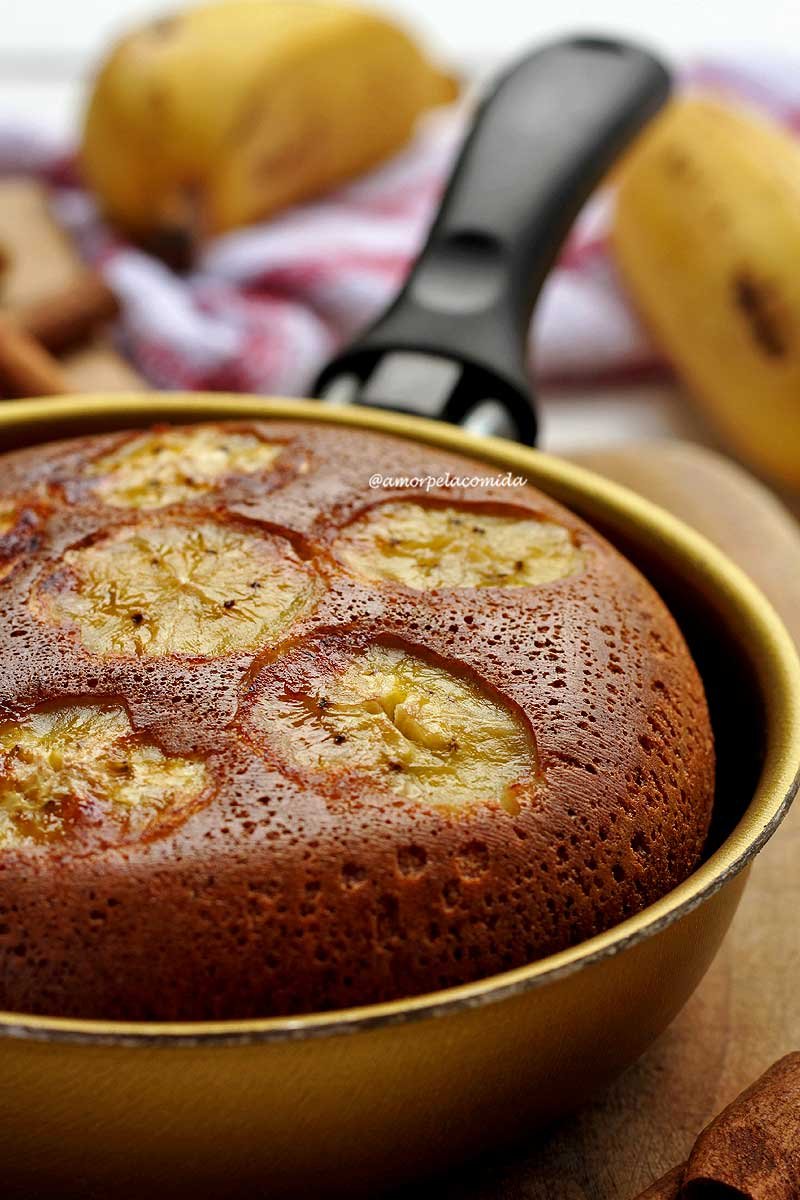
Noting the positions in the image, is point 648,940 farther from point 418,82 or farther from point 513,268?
point 418,82

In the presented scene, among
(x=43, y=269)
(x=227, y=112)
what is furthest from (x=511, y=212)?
(x=43, y=269)

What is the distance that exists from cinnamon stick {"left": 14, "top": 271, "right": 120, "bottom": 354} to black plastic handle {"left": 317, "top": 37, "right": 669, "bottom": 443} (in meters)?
0.86

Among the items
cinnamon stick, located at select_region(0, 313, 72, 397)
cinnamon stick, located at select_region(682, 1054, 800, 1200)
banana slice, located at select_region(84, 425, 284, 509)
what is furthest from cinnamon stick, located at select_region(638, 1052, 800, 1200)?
cinnamon stick, located at select_region(0, 313, 72, 397)

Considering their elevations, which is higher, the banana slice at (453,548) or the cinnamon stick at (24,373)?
the banana slice at (453,548)

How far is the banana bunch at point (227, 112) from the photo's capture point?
2.62 m

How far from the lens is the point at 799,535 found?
1751mm

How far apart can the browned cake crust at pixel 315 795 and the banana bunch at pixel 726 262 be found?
1348mm

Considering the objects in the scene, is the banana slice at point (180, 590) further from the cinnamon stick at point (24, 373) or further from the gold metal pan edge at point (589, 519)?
the cinnamon stick at point (24, 373)

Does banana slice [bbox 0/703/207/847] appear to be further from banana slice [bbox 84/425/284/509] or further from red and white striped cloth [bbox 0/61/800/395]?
red and white striped cloth [bbox 0/61/800/395]

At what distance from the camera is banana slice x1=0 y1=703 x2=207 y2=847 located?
85 cm

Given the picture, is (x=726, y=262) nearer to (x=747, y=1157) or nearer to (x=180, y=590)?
(x=180, y=590)

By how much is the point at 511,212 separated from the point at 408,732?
34.3 inches

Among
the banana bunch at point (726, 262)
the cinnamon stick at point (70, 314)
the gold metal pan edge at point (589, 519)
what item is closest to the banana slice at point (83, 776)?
the gold metal pan edge at point (589, 519)

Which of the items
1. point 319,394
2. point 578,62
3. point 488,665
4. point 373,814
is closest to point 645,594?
point 488,665
